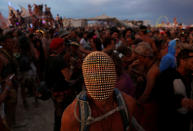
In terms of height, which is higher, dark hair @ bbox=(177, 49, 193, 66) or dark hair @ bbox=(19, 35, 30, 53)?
dark hair @ bbox=(177, 49, 193, 66)

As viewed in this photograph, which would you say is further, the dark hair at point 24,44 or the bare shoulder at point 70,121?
the dark hair at point 24,44

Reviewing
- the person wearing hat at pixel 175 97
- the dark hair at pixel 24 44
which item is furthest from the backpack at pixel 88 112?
the dark hair at pixel 24 44

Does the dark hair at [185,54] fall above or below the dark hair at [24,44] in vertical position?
above

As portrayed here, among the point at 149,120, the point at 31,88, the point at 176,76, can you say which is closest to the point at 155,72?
the point at 176,76

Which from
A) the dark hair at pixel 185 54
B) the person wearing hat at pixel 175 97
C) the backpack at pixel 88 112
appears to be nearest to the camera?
the backpack at pixel 88 112

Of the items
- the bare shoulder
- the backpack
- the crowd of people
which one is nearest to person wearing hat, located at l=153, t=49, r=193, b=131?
the crowd of people

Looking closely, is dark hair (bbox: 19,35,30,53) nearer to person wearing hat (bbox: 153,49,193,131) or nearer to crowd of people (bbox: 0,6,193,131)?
crowd of people (bbox: 0,6,193,131)

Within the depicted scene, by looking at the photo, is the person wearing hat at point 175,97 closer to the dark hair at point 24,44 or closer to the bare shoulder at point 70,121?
the bare shoulder at point 70,121

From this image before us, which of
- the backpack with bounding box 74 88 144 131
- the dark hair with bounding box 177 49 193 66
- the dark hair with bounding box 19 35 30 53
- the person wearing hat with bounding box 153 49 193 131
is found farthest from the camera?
the dark hair with bounding box 19 35 30 53

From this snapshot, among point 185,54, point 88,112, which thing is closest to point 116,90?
point 88,112

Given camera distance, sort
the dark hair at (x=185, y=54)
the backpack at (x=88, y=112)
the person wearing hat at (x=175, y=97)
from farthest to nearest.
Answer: the dark hair at (x=185, y=54) < the person wearing hat at (x=175, y=97) < the backpack at (x=88, y=112)

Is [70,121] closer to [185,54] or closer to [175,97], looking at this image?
[175,97]

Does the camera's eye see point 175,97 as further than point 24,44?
No

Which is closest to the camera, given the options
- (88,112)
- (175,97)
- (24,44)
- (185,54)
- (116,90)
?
(88,112)
